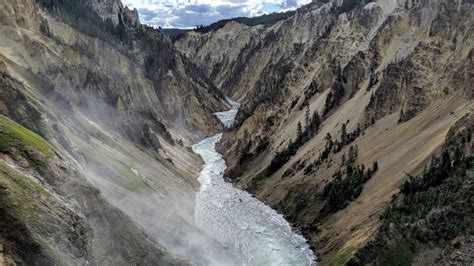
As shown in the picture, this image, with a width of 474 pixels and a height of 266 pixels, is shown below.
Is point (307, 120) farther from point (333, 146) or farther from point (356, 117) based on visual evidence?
point (333, 146)

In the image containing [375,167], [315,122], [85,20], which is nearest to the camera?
[375,167]

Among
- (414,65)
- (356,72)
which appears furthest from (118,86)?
(414,65)

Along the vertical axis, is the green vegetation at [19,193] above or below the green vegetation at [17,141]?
below

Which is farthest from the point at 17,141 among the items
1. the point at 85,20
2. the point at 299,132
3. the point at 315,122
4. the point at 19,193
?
the point at 85,20

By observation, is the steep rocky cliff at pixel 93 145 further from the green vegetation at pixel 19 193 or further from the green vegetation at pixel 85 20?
the green vegetation at pixel 85 20

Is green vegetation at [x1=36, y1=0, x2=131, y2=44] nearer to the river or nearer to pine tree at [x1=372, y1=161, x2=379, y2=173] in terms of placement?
the river

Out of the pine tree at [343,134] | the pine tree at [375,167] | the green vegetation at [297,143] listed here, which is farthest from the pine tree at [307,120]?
the pine tree at [375,167]
